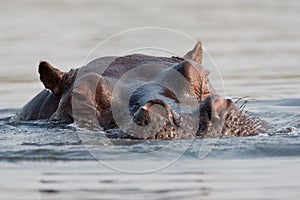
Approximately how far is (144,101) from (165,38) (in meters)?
8.05

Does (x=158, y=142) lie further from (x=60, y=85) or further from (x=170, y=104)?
(x=60, y=85)

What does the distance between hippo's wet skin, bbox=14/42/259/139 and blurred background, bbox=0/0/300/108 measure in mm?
2935

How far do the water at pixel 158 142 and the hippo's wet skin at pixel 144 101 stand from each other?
13 centimetres

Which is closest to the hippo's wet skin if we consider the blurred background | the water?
the water

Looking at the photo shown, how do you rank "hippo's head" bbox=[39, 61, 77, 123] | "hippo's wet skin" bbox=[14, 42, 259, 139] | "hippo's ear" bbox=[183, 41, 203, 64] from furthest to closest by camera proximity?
1. "hippo's ear" bbox=[183, 41, 203, 64]
2. "hippo's head" bbox=[39, 61, 77, 123]
3. "hippo's wet skin" bbox=[14, 42, 259, 139]

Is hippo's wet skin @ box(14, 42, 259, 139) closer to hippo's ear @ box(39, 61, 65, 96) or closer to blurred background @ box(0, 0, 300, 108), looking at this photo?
hippo's ear @ box(39, 61, 65, 96)

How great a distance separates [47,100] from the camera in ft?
29.9

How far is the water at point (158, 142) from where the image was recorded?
656 cm

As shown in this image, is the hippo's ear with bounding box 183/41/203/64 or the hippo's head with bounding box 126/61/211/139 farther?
the hippo's ear with bounding box 183/41/203/64

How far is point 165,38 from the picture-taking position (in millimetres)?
15742

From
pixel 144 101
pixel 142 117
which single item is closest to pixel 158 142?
pixel 142 117

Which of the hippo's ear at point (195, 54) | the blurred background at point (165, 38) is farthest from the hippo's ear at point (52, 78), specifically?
the blurred background at point (165, 38)

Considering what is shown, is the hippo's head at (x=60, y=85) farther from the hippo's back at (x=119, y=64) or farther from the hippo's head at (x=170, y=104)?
the hippo's head at (x=170, y=104)

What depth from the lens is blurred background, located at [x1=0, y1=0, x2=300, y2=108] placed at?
12859 mm
